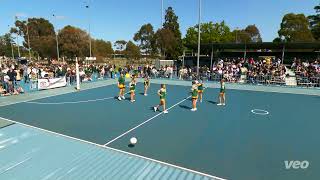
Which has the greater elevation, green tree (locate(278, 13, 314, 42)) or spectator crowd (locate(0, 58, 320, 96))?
green tree (locate(278, 13, 314, 42))

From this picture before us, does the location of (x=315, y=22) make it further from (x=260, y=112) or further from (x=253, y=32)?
(x=260, y=112)

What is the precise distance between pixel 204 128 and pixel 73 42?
183 ft

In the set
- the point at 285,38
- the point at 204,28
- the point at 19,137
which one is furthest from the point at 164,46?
the point at 19,137

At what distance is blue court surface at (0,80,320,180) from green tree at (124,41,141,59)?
63.3 metres

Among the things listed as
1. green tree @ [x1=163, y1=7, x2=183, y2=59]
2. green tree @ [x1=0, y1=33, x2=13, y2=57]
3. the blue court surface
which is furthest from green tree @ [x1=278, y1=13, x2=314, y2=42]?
green tree @ [x1=0, y1=33, x2=13, y2=57]

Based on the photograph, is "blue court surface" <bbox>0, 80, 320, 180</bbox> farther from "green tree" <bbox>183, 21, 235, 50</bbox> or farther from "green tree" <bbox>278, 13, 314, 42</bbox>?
"green tree" <bbox>278, 13, 314, 42</bbox>

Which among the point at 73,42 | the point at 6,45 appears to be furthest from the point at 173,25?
the point at 6,45

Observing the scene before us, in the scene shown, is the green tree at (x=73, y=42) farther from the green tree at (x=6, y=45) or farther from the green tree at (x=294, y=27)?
the green tree at (x=294, y=27)

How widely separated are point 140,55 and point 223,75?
57.1 meters

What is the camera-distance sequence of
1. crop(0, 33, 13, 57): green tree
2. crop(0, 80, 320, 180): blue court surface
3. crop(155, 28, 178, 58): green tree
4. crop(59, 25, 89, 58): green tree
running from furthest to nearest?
crop(0, 33, 13, 57): green tree, crop(59, 25, 89, 58): green tree, crop(155, 28, 178, 58): green tree, crop(0, 80, 320, 180): blue court surface

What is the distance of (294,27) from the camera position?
78.6 meters

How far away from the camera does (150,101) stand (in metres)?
18.4

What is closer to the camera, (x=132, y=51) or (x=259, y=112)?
(x=259, y=112)

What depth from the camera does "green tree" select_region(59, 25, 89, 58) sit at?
2399 inches
